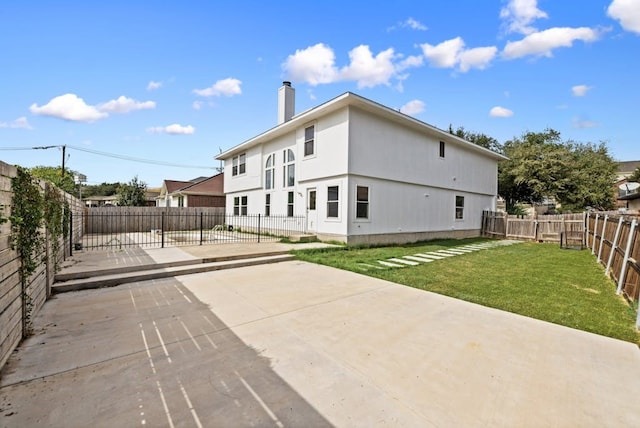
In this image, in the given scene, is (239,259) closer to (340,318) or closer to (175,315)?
(175,315)

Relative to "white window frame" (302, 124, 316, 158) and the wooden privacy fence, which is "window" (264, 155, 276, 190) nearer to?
"white window frame" (302, 124, 316, 158)

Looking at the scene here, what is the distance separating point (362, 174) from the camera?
11.0m

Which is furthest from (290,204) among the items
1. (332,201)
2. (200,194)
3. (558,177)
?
(558,177)

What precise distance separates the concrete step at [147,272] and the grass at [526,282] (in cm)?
179

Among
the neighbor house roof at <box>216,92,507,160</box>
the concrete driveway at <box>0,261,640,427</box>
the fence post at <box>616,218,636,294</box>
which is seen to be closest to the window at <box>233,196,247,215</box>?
the neighbor house roof at <box>216,92,507,160</box>

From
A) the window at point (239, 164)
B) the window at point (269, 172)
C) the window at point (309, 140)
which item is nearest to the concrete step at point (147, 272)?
the window at point (309, 140)

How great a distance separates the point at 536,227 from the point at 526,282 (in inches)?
444

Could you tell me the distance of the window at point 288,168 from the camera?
13.4 metres

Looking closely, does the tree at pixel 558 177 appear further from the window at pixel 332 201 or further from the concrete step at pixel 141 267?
the concrete step at pixel 141 267

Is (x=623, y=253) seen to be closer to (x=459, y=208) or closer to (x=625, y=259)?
(x=625, y=259)

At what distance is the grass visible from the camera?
4188 mm

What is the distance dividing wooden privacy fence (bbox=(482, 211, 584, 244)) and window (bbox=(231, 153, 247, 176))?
15.2m

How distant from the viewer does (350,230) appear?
35.4 ft

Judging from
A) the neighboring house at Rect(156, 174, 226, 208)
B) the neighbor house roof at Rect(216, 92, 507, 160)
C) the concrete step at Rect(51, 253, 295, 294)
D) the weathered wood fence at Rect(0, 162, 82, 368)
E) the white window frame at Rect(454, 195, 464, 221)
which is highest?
Answer: the neighbor house roof at Rect(216, 92, 507, 160)
